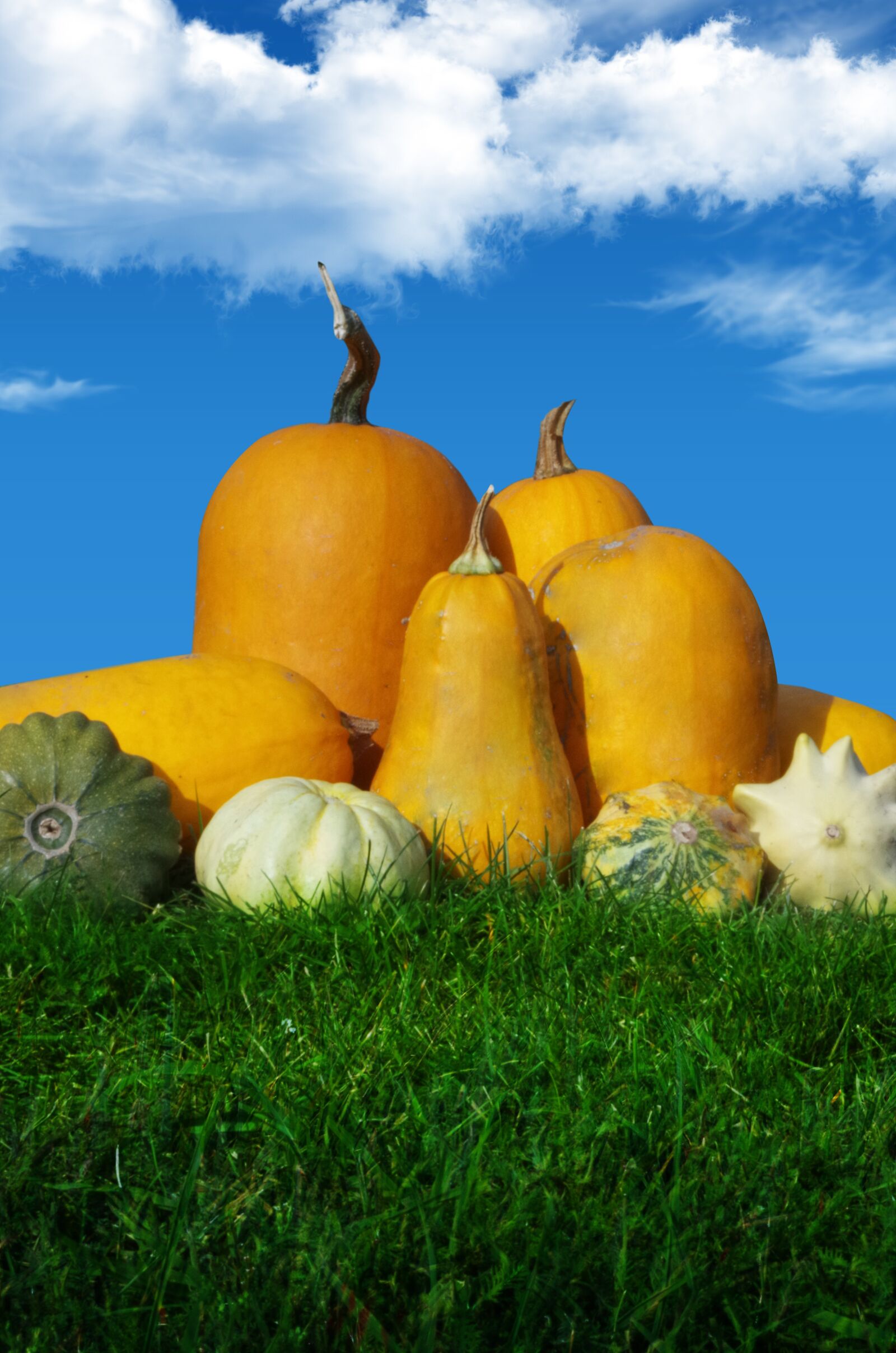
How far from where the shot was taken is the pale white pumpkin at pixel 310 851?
3666 millimetres

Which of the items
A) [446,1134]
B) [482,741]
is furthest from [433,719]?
[446,1134]

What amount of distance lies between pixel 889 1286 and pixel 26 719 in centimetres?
333

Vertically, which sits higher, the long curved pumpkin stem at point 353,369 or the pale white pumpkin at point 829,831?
the long curved pumpkin stem at point 353,369

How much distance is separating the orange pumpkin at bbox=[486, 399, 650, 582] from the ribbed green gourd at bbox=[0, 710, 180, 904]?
6.82 ft

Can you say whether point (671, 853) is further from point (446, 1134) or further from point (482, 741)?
point (446, 1134)

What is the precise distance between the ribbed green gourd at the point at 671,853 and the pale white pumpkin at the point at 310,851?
2.09ft

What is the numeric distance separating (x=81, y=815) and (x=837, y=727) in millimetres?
3281

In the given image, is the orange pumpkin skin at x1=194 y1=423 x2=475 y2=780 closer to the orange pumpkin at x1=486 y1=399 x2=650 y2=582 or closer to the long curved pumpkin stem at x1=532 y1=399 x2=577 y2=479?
the orange pumpkin at x1=486 y1=399 x2=650 y2=582

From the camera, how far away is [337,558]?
504cm

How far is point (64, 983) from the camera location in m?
3.20

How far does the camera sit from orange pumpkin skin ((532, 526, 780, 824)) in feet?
15.0

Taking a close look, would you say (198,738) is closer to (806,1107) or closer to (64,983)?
(64,983)

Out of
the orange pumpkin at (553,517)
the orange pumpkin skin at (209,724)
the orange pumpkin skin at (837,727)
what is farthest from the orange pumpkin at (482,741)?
the orange pumpkin skin at (837,727)

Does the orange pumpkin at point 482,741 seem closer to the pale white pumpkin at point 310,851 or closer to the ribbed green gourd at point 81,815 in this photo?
the pale white pumpkin at point 310,851
